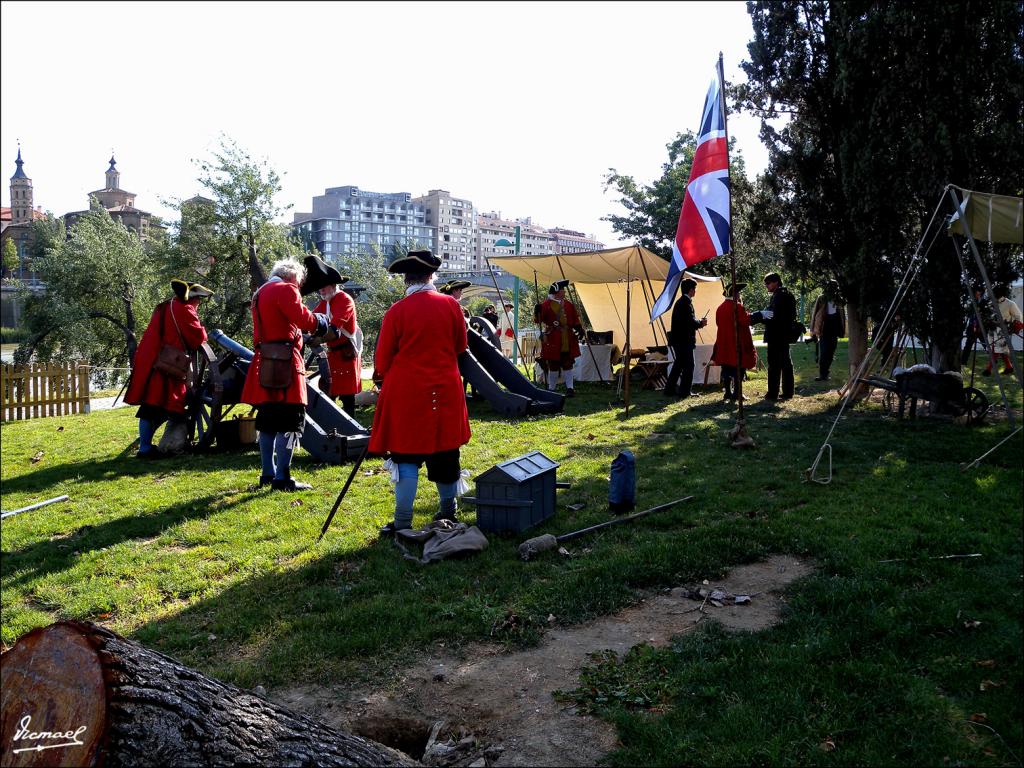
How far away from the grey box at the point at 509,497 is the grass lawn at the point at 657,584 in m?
0.16

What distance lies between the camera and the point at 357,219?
153m

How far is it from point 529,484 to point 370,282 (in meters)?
49.5

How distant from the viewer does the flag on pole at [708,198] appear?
7867 mm

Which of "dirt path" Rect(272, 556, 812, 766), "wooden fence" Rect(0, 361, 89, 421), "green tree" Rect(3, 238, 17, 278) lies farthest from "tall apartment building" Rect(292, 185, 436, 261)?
"dirt path" Rect(272, 556, 812, 766)

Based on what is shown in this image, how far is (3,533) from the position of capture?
19.4ft

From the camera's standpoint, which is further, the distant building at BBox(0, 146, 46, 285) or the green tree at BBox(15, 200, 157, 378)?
the distant building at BBox(0, 146, 46, 285)

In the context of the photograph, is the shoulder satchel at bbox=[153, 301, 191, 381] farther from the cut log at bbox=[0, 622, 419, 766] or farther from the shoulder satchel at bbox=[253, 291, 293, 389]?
the cut log at bbox=[0, 622, 419, 766]

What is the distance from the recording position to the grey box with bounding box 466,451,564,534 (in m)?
5.18

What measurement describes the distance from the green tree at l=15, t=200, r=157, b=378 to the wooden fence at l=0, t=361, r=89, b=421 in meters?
22.9

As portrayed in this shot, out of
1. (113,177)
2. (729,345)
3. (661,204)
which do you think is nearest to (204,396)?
(729,345)

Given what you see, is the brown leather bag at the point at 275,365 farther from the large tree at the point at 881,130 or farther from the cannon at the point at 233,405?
the large tree at the point at 881,130

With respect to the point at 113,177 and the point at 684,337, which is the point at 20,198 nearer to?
the point at 113,177

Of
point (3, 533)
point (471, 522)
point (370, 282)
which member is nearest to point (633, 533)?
point (471, 522)

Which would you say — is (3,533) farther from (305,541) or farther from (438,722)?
(438,722)
